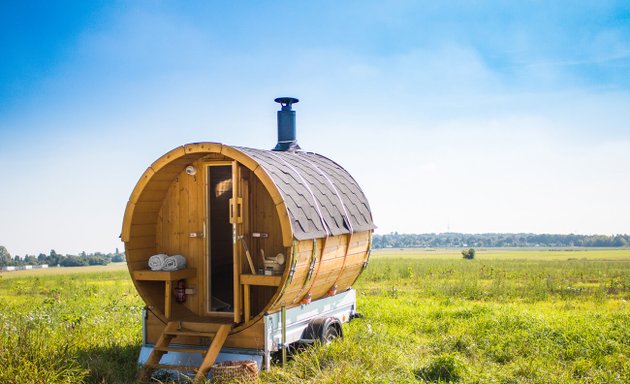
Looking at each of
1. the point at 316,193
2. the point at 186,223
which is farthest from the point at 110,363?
the point at 316,193

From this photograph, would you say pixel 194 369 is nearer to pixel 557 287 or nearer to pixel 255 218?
pixel 255 218

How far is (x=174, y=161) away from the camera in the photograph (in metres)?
8.65

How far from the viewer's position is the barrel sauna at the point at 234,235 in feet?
26.3

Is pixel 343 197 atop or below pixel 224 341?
atop

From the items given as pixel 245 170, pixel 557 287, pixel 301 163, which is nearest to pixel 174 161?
pixel 245 170

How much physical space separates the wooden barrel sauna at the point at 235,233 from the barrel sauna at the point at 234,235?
15mm

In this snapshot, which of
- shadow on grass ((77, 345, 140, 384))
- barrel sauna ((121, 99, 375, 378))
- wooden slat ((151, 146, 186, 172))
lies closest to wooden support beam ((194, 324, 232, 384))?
barrel sauna ((121, 99, 375, 378))

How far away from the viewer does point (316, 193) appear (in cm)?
921

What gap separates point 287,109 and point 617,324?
741cm

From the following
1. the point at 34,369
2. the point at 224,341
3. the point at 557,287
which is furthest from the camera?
the point at 557,287

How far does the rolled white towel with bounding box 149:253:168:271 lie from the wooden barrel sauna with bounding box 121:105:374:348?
0.37 ft

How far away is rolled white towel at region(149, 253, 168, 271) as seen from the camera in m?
8.69

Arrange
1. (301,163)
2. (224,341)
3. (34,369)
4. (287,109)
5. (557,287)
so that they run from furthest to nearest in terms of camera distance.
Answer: (557,287) < (287,109) < (301,163) < (224,341) < (34,369)

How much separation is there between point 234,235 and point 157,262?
1377 mm
